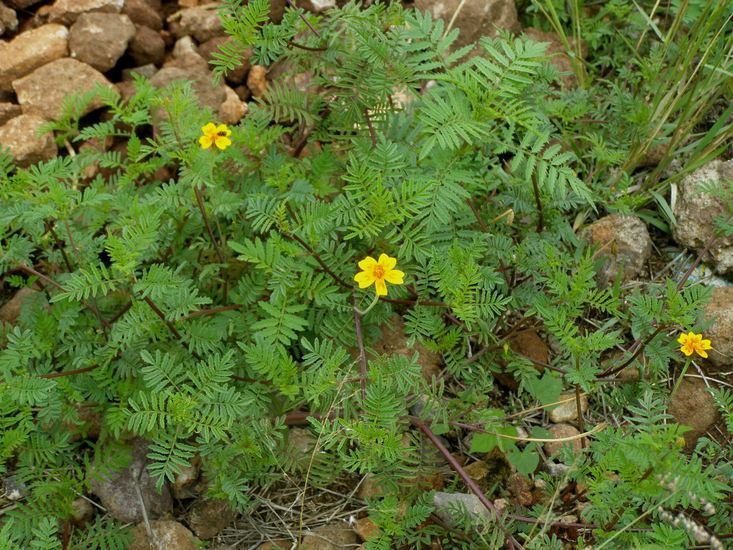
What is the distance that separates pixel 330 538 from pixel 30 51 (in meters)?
2.99

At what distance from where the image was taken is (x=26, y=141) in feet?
11.5

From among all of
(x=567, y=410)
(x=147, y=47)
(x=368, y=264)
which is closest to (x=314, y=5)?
(x=147, y=47)

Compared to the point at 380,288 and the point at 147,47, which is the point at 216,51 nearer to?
the point at 147,47

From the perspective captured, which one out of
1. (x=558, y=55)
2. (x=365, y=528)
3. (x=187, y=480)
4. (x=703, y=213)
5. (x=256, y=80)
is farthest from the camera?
(x=256, y=80)

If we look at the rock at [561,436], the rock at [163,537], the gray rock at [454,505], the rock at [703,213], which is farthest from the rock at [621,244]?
the rock at [163,537]

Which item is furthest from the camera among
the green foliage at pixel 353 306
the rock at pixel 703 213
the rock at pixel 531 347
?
the rock at pixel 703 213

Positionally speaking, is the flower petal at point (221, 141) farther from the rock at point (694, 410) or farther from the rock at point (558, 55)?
the rock at point (694, 410)

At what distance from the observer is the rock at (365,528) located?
103 inches

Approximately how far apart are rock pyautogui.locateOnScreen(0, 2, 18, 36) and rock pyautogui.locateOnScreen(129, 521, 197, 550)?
289 centimetres

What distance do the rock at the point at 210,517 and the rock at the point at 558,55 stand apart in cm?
264

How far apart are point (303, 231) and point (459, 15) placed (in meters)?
1.90

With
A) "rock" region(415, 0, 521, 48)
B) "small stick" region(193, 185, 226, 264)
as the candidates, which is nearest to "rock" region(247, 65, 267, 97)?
"rock" region(415, 0, 521, 48)

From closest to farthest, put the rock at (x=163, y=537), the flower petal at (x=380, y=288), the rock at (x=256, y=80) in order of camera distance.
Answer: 1. the flower petal at (x=380, y=288)
2. the rock at (x=163, y=537)
3. the rock at (x=256, y=80)

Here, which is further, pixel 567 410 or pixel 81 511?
pixel 567 410
